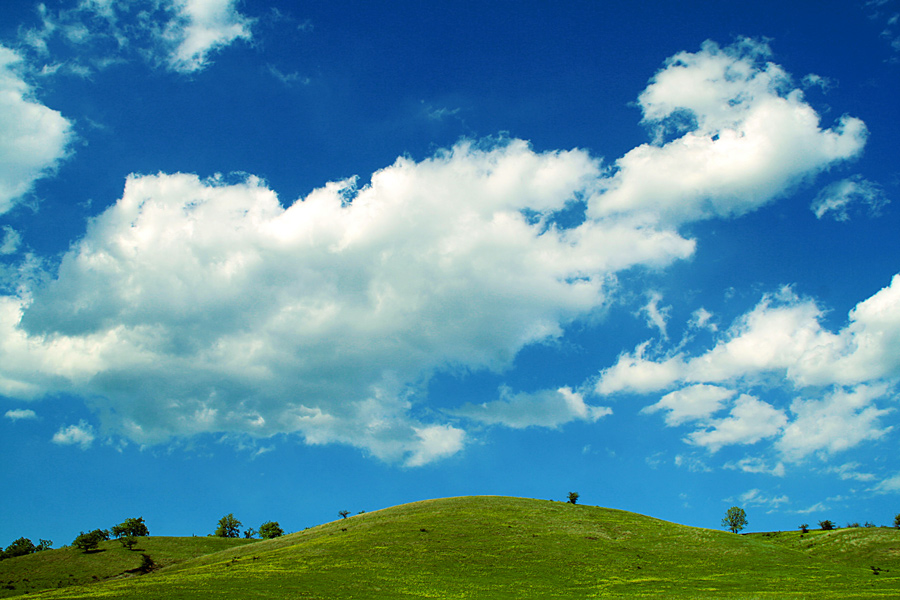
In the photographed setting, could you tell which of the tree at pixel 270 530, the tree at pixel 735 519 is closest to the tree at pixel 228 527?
the tree at pixel 270 530

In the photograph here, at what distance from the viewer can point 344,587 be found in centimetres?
6488

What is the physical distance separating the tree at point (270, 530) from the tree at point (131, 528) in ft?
103

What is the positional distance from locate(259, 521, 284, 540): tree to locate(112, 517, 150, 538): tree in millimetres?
31453

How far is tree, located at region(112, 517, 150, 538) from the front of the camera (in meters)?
147

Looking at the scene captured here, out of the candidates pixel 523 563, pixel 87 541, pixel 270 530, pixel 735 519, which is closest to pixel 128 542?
pixel 87 541

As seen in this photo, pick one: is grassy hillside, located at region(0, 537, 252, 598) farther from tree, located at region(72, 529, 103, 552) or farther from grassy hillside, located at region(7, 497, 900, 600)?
grassy hillside, located at region(7, 497, 900, 600)

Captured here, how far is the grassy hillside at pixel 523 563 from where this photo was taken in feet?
211

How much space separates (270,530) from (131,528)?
3856 centimetres

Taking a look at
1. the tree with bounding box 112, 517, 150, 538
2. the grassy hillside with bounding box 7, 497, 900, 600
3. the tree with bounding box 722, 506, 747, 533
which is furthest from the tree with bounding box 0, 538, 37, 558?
the tree with bounding box 722, 506, 747, 533

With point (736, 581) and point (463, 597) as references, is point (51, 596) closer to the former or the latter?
point (463, 597)

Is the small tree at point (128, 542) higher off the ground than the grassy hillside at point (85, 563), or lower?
higher

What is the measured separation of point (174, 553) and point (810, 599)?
126 metres

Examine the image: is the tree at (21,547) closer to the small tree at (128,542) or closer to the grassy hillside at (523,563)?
the small tree at (128,542)

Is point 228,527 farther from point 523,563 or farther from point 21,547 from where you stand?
point 523,563
